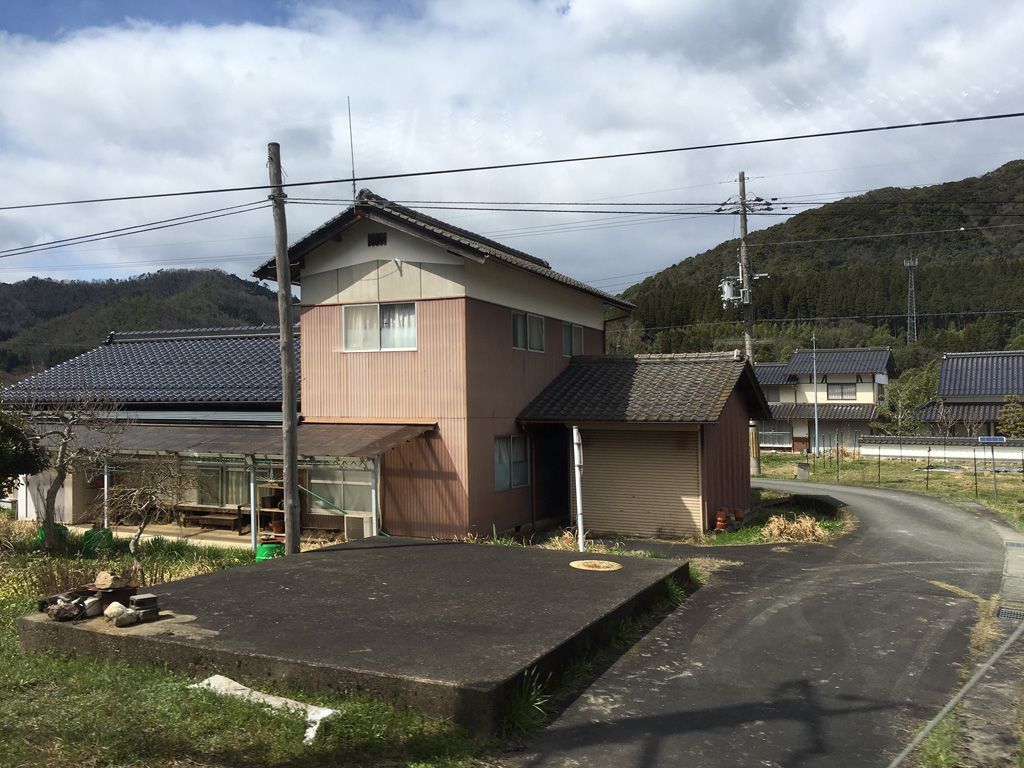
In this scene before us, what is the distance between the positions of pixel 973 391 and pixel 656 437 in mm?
30208

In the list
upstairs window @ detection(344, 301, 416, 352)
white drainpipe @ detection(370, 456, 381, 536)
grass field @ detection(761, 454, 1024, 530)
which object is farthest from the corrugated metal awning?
grass field @ detection(761, 454, 1024, 530)

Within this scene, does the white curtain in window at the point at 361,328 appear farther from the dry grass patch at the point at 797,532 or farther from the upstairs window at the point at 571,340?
the dry grass patch at the point at 797,532

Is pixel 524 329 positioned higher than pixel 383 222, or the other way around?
pixel 383 222

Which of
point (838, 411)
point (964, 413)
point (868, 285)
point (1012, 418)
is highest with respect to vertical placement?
point (868, 285)

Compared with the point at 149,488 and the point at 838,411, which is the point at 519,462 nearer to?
the point at 149,488

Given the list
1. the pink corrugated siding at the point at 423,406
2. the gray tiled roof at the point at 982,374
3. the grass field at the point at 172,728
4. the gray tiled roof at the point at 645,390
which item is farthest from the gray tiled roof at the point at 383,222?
the gray tiled roof at the point at 982,374

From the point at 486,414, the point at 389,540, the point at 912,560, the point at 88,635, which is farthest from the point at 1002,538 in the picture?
the point at 88,635

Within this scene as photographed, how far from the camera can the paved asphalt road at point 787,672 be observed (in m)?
5.37

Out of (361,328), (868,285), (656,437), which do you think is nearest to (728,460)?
(656,437)

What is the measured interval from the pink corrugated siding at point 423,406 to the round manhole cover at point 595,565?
13.8ft

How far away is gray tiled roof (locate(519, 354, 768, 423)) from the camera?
15180mm

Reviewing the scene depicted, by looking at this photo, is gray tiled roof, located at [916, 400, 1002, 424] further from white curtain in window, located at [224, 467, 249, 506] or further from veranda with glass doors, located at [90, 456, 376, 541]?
white curtain in window, located at [224, 467, 249, 506]

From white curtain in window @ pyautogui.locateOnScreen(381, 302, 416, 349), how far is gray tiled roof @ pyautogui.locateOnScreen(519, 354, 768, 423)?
9.95 ft

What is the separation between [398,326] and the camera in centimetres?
1497
